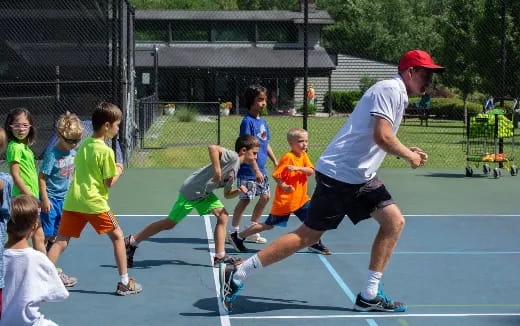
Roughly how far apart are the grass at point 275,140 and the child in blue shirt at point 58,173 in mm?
9069

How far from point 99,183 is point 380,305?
7.59ft

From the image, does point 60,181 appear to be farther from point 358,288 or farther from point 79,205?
point 358,288

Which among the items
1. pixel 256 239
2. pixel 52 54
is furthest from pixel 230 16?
pixel 256 239

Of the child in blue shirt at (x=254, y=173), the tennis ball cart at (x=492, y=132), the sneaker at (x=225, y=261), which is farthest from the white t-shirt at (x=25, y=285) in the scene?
the tennis ball cart at (x=492, y=132)

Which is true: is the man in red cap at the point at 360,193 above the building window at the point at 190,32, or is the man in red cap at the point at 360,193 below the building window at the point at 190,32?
below

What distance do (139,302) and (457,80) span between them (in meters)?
32.6

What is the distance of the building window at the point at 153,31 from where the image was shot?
1943 inches

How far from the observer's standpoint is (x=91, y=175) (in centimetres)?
677

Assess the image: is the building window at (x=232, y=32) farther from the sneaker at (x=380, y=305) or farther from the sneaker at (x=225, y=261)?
the sneaker at (x=380, y=305)

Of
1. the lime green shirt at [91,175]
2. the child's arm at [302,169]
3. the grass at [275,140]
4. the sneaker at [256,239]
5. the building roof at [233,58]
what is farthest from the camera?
the building roof at [233,58]

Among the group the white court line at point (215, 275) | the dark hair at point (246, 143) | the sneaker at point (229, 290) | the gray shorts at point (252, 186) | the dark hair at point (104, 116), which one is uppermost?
the dark hair at point (104, 116)

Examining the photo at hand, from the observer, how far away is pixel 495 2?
25.6m

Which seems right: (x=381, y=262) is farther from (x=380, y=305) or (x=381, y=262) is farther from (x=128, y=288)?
(x=128, y=288)

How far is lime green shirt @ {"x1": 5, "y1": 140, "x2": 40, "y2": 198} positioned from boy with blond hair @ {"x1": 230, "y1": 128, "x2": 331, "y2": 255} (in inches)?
83.5
